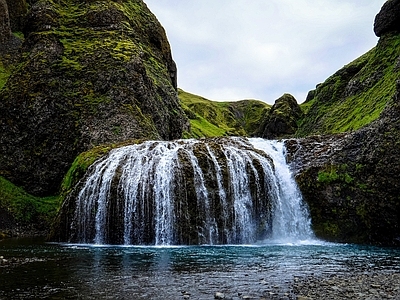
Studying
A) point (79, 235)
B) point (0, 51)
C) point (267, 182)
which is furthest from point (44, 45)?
point (267, 182)

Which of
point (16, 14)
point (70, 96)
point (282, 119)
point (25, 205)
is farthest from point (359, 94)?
point (16, 14)

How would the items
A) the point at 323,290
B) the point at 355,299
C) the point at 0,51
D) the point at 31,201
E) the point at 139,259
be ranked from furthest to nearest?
the point at 0,51 → the point at 31,201 → the point at 139,259 → the point at 323,290 → the point at 355,299

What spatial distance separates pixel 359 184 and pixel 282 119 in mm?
90844

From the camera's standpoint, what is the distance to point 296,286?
12156 millimetres

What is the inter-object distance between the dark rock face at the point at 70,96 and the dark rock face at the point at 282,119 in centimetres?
5815

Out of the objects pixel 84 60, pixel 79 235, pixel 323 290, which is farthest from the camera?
pixel 84 60

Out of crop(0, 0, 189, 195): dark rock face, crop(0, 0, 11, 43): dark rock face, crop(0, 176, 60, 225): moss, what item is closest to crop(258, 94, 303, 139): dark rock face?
crop(0, 0, 189, 195): dark rock face

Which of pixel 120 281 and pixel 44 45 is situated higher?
pixel 44 45

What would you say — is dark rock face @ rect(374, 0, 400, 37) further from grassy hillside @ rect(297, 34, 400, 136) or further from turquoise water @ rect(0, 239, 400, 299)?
turquoise water @ rect(0, 239, 400, 299)

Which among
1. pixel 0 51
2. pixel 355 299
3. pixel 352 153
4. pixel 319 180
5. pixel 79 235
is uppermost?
pixel 0 51

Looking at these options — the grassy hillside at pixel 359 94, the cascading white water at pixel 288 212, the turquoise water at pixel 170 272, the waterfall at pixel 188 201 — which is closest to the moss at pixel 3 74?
the waterfall at pixel 188 201

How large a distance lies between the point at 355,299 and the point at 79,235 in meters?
25.1

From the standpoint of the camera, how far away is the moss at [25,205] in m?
41.7

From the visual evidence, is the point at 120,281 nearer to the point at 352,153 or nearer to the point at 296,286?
the point at 296,286
